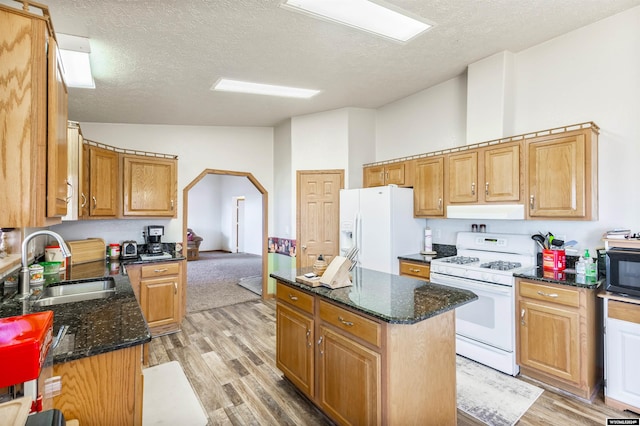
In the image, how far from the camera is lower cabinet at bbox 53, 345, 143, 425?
128 cm

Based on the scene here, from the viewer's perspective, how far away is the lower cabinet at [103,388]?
128 centimetres

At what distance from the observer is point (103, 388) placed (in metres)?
1.35

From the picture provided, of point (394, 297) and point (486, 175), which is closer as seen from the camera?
point (394, 297)

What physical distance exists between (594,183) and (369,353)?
8.18ft

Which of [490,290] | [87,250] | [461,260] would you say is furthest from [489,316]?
[87,250]

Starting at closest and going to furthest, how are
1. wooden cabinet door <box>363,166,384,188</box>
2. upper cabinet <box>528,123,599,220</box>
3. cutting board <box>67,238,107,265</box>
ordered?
upper cabinet <box>528,123,599,220</box>
cutting board <box>67,238,107,265</box>
wooden cabinet door <box>363,166,384,188</box>

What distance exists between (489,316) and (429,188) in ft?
5.10

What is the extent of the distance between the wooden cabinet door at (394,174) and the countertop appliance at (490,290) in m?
1.16

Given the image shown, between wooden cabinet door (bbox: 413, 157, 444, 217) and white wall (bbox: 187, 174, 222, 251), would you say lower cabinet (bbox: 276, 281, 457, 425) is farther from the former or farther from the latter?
white wall (bbox: 187, 174, 222, 251)

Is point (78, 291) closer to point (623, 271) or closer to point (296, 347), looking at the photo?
point (296, 347)

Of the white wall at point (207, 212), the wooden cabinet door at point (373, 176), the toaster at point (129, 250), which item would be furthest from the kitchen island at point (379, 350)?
the white wall at point (207, 212)

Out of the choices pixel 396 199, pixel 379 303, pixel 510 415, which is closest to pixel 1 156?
pixel 379 303

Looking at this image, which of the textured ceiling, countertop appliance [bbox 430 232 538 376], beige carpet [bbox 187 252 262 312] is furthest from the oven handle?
beige carpet [bbox 187 252 262 312]

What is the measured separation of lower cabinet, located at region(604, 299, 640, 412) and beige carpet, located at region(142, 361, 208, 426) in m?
2.87
